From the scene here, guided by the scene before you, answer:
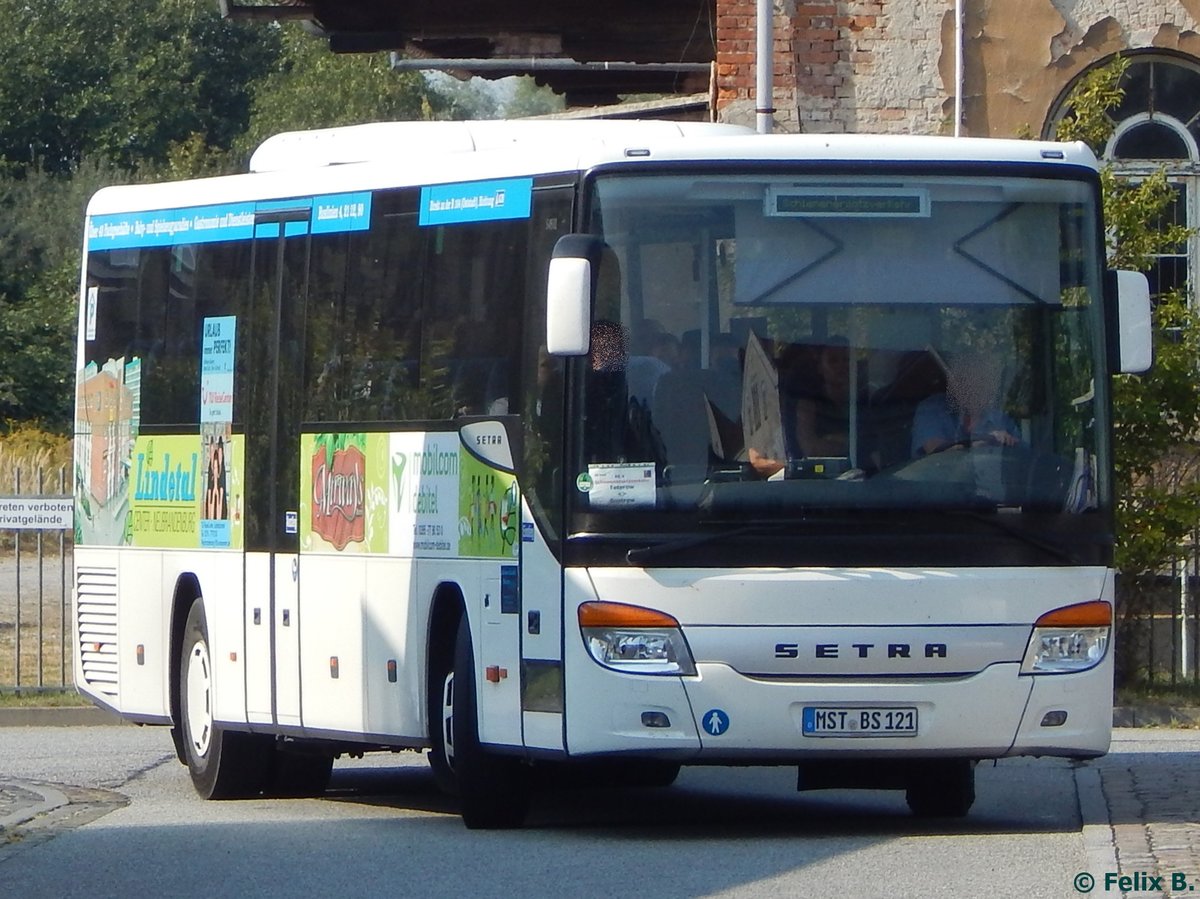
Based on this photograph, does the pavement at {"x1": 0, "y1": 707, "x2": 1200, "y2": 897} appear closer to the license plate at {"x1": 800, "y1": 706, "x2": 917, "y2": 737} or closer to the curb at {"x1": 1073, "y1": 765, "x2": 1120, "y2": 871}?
the curb at {"x1": 1073, "y1": 765, "x2": 1120, "y2": 871}

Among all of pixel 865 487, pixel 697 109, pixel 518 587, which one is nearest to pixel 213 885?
pixel 518 587

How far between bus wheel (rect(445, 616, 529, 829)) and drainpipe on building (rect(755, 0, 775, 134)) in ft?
29.2

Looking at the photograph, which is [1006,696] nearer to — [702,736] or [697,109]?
[702,736]

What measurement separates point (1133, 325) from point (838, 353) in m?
1.29

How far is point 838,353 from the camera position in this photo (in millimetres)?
9953

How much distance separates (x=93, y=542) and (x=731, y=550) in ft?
18.0

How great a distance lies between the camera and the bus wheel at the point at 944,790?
11.1m

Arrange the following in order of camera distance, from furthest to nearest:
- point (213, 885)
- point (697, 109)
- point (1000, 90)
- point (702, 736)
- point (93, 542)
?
point (697, 109), point (1000, 90), point (93, 542), point (702, 736), point (213, 885)

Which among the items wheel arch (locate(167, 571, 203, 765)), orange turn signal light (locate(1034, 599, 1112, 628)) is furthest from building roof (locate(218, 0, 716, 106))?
orange turn signal light (locate(1034, 599, 1112, 628))

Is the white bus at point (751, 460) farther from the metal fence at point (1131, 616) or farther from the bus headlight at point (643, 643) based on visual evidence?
the metal fence at point (1131, 616)

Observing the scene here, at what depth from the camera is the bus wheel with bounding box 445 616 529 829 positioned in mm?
10500

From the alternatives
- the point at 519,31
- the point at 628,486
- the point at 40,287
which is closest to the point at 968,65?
the point at 519,31

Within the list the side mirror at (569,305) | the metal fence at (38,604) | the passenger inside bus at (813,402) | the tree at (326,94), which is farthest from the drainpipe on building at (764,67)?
the tree at (326,94)

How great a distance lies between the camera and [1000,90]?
68.7ft
